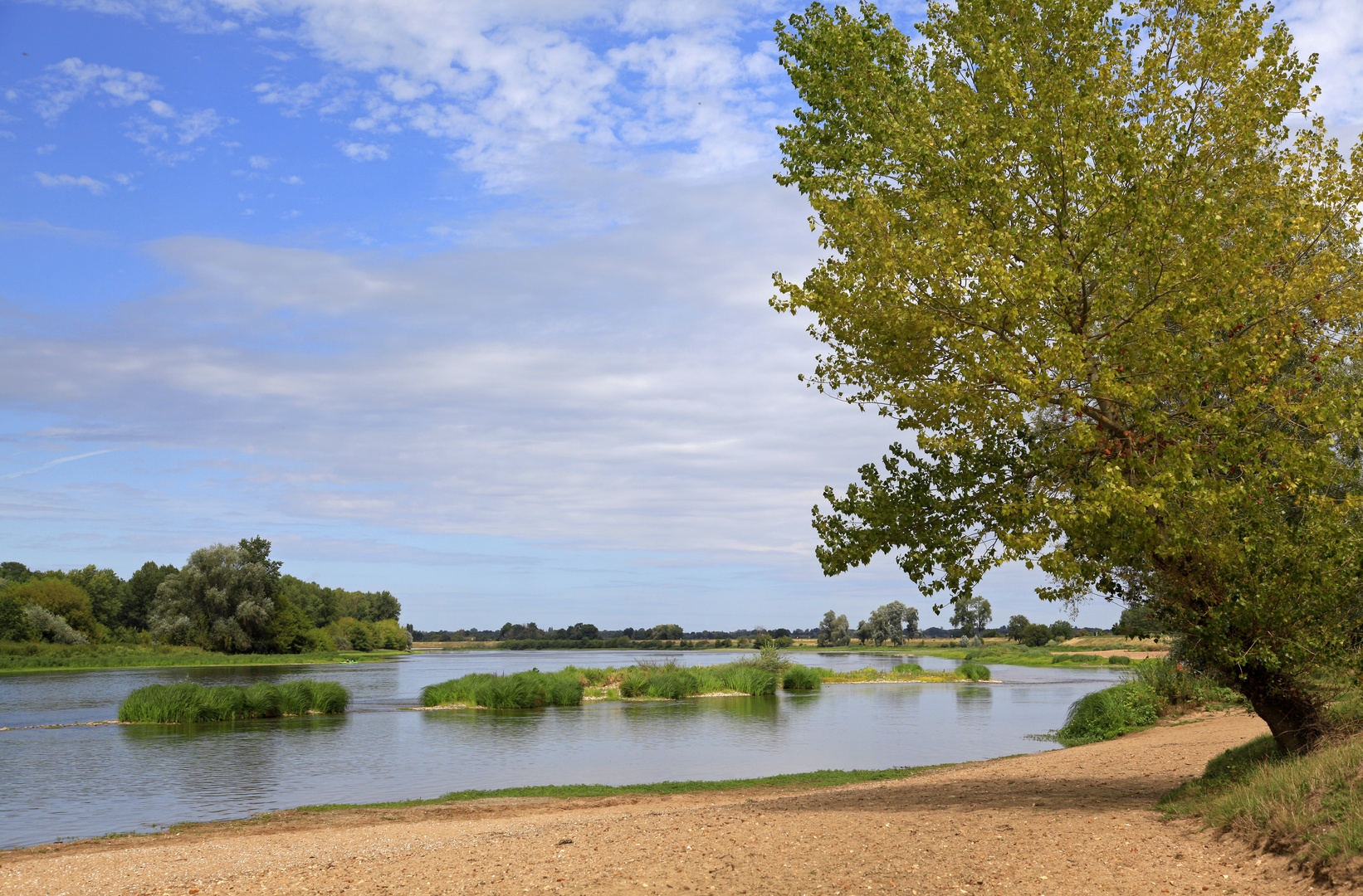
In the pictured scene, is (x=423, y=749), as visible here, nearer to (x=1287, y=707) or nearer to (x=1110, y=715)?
(x=1110, y=715)

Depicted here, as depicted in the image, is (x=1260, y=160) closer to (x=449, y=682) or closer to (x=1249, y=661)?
(x=1249, y=661)

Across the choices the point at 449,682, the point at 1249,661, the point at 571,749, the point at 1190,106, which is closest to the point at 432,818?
the point at 571,749

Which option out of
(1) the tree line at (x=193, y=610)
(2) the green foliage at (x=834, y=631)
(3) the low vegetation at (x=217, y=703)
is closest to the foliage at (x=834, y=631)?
(2) the green foliage at (x=834, y=631)

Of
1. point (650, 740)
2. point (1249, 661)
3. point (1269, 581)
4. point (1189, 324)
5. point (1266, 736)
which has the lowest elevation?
point (650, 740)

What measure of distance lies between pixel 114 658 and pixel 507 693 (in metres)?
56.0

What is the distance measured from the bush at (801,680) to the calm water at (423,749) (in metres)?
6.74

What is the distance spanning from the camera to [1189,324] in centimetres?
1016

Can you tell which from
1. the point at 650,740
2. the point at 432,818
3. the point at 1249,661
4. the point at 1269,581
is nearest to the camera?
the point at 1269,581

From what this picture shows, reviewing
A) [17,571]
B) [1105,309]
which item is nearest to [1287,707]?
[1105,309]

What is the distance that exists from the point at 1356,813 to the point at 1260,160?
8.47 metres

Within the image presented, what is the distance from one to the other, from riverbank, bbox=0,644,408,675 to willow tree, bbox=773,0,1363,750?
79.5m

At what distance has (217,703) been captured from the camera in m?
Result: 34.4

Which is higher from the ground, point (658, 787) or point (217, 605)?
point (217, 605)

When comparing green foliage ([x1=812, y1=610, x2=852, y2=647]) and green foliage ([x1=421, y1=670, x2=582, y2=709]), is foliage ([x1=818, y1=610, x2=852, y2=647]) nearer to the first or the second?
green foliage ([x1=812, y1=610, x2=852, y2=647])
